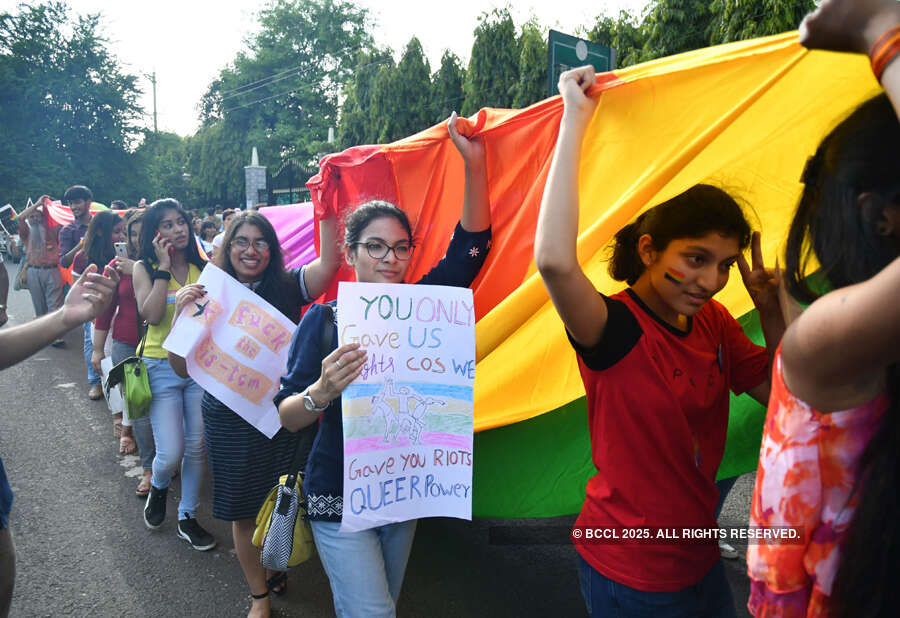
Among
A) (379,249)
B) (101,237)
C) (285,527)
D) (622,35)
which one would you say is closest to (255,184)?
(622,35)

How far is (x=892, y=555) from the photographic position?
88cm

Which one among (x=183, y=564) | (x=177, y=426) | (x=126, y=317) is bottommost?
(x=183, y=564)

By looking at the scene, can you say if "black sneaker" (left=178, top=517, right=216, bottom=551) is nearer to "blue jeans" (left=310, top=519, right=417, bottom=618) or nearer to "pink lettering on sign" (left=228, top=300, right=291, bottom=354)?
"pink lettering on sign" (left=228, top=300, right=291, bottom=354)

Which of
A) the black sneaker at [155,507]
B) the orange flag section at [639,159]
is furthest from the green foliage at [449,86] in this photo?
the orange flag section at [639,159]

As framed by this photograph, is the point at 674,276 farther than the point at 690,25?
No

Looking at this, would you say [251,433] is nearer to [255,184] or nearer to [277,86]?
[255,184]

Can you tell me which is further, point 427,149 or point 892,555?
point 427,149

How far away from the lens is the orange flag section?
1.71m

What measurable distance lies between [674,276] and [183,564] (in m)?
3.19

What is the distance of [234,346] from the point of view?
2830mm

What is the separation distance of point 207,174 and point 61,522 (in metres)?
37.8

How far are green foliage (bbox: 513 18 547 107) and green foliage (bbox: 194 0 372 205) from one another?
917 inches

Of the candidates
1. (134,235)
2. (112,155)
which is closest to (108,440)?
(134,235)

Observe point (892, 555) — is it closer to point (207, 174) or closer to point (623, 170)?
point (623, 170)
